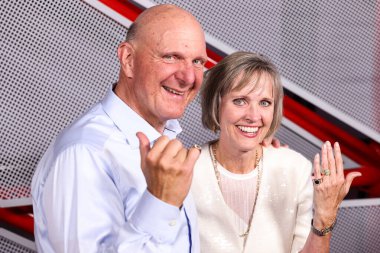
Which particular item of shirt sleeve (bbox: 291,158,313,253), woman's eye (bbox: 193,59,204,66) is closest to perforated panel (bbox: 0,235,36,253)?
shirt sleeve (bbox: 291,158,313,253)

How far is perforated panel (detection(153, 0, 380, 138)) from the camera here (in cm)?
319

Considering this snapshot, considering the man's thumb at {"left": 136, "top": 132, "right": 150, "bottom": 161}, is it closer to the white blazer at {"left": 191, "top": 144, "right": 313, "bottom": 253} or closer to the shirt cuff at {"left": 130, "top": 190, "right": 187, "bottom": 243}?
the shirt cuff at {"left": 130, "top": 190, "right": 187, "bottom": 243}

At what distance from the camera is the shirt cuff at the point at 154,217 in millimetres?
1130

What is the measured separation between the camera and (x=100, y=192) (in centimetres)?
122

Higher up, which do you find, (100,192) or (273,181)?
(273,181)

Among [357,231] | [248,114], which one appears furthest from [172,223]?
[357,231]

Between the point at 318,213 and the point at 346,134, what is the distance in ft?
4.46

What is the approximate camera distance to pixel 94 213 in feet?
3.92

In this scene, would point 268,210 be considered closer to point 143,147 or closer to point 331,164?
point 331,164

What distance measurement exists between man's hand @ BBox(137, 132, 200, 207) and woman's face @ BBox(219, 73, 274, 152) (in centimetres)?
126

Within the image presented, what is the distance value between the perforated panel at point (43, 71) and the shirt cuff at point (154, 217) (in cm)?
194

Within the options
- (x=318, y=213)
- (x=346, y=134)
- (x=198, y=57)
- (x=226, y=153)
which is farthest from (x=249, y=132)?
(x=346, y=134)

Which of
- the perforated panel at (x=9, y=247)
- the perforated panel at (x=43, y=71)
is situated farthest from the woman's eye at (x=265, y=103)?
the perforated panel at (x=9, y=247)

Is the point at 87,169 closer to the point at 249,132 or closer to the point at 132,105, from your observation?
the point at 132,105
